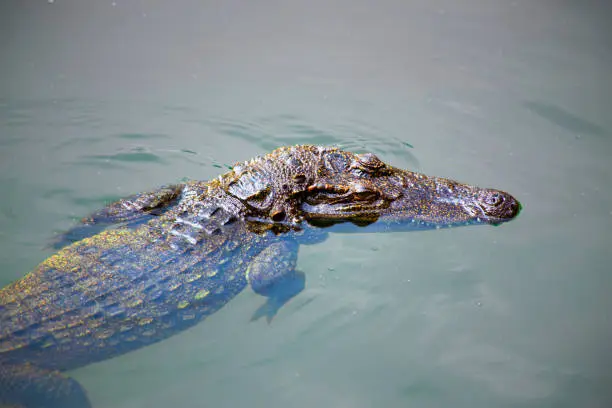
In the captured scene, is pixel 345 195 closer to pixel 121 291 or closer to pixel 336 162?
pixel 336 162

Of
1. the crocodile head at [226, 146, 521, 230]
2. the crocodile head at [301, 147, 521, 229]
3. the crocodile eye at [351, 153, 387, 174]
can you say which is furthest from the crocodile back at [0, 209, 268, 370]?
the crocodile eye at [351, 153, 387, 174]

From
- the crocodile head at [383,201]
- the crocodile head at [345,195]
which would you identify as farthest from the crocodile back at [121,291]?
the crocodile head at [383,201]

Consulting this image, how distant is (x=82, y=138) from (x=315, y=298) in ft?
10.1

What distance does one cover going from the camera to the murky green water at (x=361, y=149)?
3461mm

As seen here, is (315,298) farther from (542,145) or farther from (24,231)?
(542,145)

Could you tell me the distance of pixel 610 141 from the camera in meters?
5.46

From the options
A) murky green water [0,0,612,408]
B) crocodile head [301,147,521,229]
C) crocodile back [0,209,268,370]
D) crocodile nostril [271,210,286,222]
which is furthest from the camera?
crocodile head [301,147,521,229]

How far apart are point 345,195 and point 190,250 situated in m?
1.26

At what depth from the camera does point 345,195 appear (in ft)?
12.8

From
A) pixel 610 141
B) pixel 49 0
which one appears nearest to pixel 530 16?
pixel 610 141

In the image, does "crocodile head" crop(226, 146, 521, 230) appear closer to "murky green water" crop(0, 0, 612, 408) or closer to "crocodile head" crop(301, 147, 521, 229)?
"crocodile head" crop(301, 147, 521, 229)

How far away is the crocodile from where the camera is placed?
297 centimetres

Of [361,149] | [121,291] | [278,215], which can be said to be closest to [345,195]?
[278,215]

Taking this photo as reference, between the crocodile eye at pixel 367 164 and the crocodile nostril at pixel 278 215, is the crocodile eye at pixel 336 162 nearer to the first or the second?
the crocodile eye at pixel 367 164
